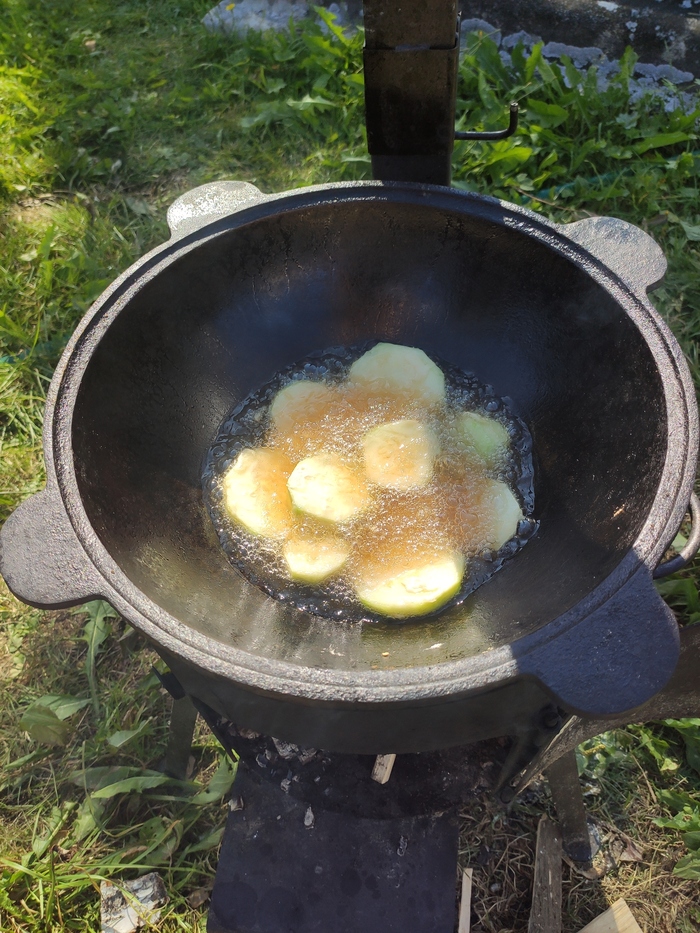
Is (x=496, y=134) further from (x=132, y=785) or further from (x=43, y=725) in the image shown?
(x=43, y=725)

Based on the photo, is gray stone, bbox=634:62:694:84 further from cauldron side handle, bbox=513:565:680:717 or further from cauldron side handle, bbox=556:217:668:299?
cauldron side handle, bbox=513:565:680:717

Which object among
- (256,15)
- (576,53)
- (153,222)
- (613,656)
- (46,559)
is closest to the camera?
(613,656)

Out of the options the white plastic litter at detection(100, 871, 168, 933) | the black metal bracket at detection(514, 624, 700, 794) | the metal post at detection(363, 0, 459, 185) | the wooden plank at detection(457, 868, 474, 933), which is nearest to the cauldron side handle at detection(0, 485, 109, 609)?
the black metal bracket at detection(514, 624, 700, 794)

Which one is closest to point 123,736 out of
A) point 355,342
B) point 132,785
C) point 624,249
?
point 132,785

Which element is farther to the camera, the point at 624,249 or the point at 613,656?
the point at 624,249

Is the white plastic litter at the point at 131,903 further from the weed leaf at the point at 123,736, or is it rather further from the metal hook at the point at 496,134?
the metal hook at the point at 496,134

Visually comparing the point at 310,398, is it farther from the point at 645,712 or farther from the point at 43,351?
the point at 43,351
